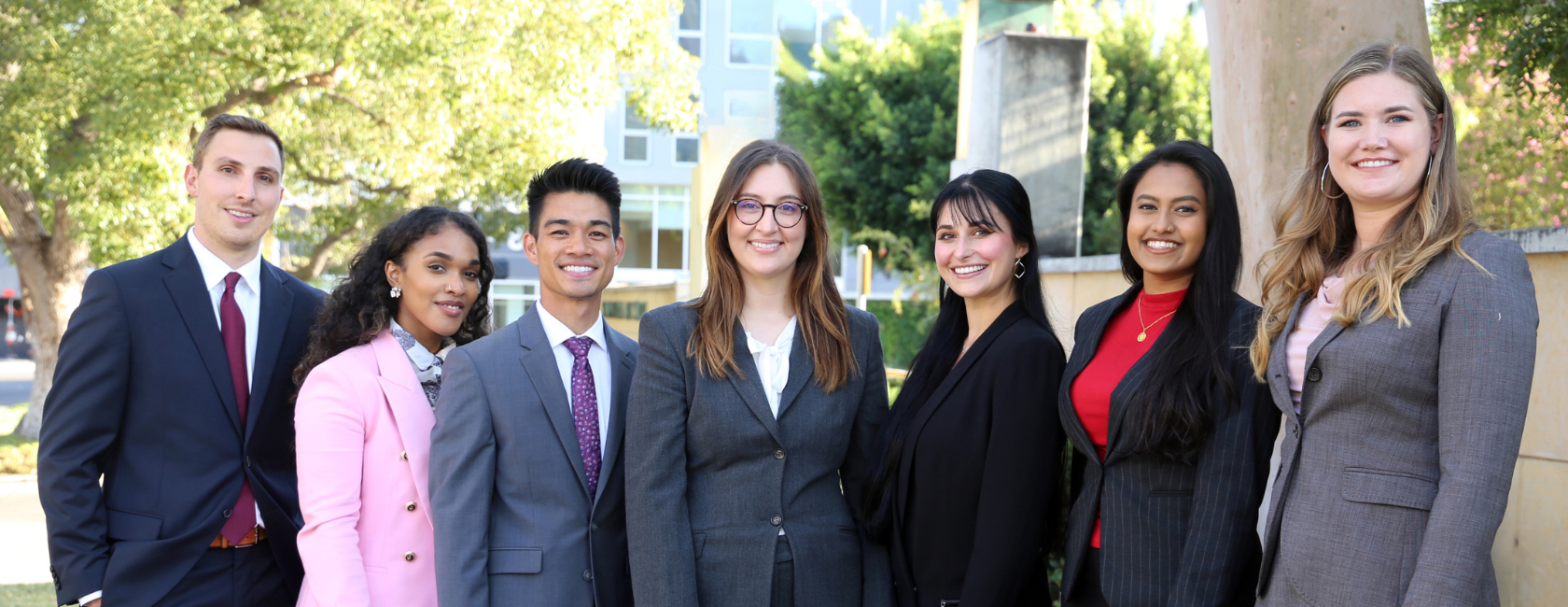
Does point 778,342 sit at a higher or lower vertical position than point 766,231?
lower

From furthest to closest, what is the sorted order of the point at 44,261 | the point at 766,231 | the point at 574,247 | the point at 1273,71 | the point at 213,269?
the point at 44,261 < the point at 1273,71 < the point at 213,269 < the point at 574,247 < the point at 766,231

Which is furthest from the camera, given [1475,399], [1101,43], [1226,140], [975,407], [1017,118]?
[1101,43]

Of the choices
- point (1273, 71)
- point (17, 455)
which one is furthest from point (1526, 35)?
point (17, 455)

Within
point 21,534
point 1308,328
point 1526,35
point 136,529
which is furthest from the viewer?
point 21,534

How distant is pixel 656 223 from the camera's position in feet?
94.4

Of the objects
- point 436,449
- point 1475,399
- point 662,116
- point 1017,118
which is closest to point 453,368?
point 436,449

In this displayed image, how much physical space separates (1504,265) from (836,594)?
1.67 metres

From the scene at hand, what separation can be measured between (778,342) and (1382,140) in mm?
1511

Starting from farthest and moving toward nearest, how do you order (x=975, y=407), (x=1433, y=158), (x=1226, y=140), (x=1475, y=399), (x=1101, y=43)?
(x=1101, y=43) → (x=1226, y=140) → (x=975, y=407) → (x=1433, y=158) → (x=1475, y=399)

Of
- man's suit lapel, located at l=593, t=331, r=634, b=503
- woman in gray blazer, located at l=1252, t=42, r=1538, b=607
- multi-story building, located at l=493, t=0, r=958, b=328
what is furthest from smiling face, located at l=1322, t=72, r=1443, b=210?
multi-story building, located at l=493, t=0, r=958, b=328

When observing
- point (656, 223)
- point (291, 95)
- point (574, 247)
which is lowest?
point (574, 247)

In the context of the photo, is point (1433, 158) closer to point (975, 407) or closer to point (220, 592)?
point (975, 407)

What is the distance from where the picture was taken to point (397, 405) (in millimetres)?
3080

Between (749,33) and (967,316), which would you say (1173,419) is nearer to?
(967,316)
